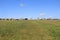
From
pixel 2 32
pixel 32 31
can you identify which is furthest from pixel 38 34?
pixel 2 32

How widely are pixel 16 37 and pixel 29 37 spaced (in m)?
2.95

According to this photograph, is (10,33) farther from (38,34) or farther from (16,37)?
(38,34)

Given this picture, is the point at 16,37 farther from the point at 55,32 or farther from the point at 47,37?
the point at 55,32

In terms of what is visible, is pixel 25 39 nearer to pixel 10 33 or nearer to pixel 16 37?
pixel 16 37

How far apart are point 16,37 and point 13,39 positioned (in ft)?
4.11

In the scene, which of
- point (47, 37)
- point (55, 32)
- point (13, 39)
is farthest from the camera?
point (55, 32)

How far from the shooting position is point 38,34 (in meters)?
37.4

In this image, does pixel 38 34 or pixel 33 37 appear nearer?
pixel 33 37

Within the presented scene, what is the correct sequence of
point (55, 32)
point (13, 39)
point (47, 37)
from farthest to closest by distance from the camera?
point (55, 32)
point (47, 37)
point (13, 39)

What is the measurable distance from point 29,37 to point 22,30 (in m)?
4.99

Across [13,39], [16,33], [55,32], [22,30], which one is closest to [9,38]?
[13,39]

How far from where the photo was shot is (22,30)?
1556 inches

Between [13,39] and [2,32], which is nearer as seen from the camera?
[13,39]

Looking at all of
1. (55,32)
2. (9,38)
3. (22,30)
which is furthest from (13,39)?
(55,32)
